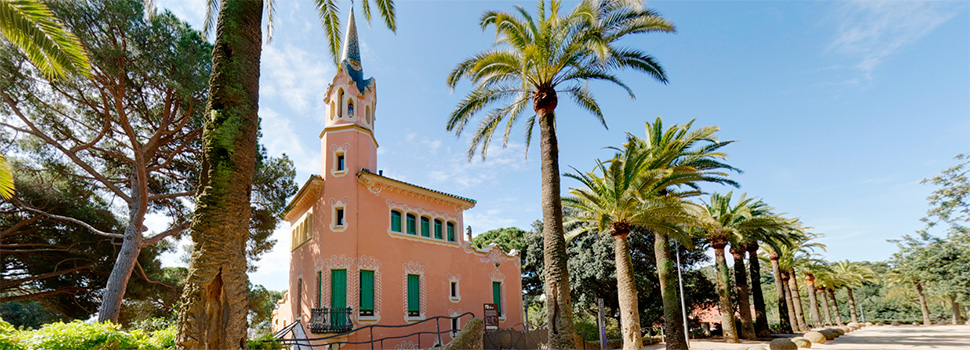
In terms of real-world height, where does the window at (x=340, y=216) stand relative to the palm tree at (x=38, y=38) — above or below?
below

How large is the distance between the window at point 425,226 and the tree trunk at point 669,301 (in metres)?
10.4

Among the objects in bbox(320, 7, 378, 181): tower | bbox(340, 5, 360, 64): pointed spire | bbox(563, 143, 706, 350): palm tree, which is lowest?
bbox(563, 143, 706, 350): palm tree

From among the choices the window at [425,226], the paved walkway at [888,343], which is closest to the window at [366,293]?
the window at [425,226]

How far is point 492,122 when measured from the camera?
1717cm

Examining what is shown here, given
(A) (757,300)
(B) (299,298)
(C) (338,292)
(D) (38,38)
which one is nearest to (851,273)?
(A) (757,300)

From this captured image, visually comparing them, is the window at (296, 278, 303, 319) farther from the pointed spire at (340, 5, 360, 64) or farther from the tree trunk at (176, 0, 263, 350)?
the tree trunk at (176, 0, 263, 350)

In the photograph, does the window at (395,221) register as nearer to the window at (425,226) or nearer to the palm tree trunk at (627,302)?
the window at (425,226)

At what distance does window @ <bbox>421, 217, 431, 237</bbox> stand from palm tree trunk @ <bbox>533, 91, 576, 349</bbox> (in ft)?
33.4

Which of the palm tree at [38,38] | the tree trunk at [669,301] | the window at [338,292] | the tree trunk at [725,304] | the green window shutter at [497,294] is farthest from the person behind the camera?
the green window shutter at [497,294]

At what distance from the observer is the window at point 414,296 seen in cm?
2134

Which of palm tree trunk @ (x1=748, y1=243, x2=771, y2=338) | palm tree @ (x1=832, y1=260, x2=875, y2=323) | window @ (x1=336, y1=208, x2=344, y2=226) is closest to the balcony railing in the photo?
window @ (x1=336, y1=208, x2=344, y2=226)

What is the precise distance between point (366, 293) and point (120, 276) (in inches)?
343

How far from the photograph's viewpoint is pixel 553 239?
13.6 meters

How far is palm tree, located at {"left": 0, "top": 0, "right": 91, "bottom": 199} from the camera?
7.38 metres
